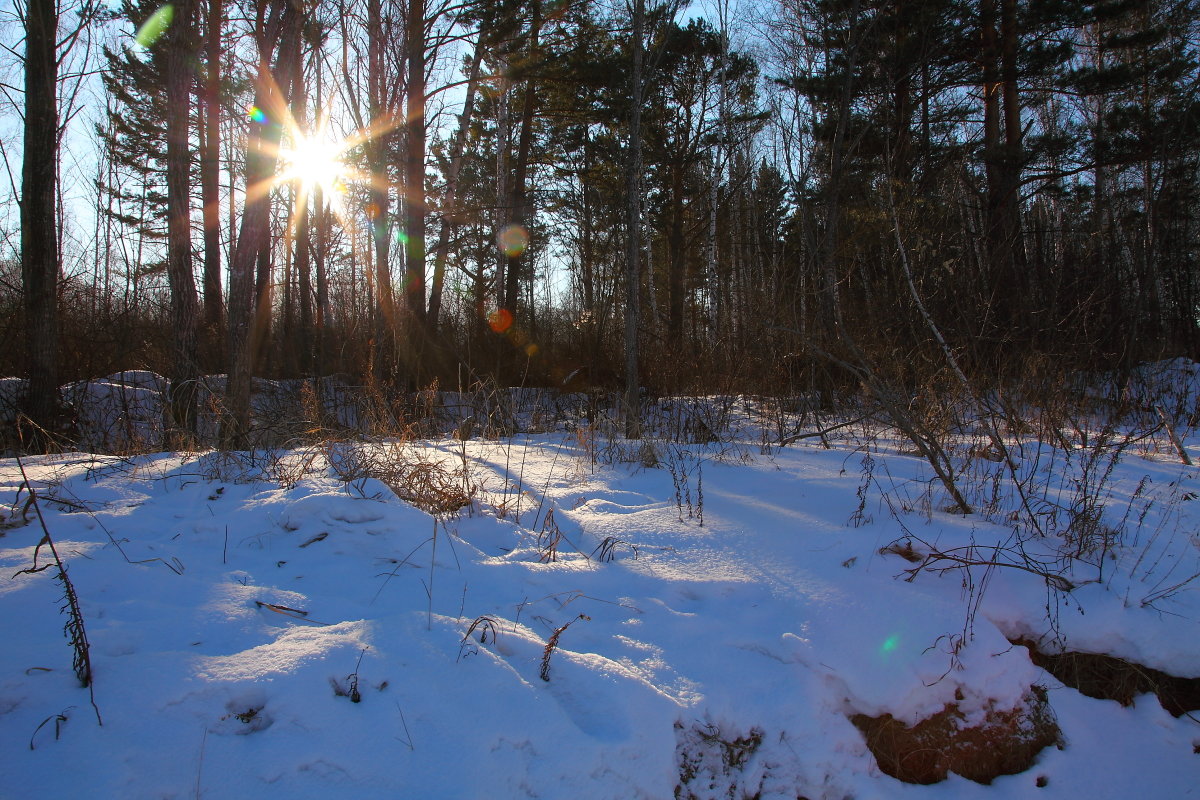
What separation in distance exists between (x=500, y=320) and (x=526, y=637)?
10233 mm

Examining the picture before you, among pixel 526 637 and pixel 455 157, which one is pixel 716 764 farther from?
pixel 455 157

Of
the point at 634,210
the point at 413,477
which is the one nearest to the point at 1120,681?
the point at 413,477

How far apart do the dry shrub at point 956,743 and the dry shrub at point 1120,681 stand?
23 cm

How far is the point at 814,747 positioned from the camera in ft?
5.67

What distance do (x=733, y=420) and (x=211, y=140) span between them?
13658 millimetres

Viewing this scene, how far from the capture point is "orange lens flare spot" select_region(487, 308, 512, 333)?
11477 millimetres

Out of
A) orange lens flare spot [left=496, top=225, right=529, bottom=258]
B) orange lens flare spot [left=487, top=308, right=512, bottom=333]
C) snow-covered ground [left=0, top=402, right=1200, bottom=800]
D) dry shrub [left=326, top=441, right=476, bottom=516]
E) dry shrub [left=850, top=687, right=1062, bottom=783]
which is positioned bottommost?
dry shrub [left=850, top=687, right=1062, bottom=783]

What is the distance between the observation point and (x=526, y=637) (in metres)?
1.85

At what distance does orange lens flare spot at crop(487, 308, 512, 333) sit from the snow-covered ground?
841 centimetres

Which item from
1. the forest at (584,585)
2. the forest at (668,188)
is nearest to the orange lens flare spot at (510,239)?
the forest at (668,188)

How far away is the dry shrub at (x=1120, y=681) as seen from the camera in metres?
2.02

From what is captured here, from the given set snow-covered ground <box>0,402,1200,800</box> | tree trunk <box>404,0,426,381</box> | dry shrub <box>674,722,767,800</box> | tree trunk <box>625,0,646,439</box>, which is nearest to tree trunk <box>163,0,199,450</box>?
snow-covered ground <box>0,402,1200,800</box>

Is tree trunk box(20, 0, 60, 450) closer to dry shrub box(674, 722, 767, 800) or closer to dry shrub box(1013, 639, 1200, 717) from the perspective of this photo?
dry shrub box(674, 722, 767, 800)

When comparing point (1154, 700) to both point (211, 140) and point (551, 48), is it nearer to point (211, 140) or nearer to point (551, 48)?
point (551, 48)
